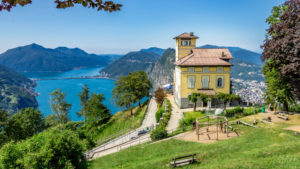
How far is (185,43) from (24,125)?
33.9 metres

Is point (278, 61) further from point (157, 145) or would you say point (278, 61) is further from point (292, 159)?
point (157, 145)

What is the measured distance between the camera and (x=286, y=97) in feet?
64.6

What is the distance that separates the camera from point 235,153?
38.3 ft

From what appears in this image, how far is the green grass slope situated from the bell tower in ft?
69.0

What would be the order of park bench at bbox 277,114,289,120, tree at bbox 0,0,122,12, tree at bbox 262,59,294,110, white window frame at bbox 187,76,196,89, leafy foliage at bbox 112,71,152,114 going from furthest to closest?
leafy foliage at bbox 112,71,152,114 → white window frame at bbox 187,76,196,89 → tree at bbox 262,59,294,110 → park bench at bbox 277,114,289,120 → tree at bbox 0,0,122,12

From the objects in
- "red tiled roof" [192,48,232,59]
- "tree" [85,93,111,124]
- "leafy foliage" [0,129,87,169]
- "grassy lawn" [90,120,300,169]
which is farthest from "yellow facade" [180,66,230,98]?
"leafy foliage" [0,129,87,169]

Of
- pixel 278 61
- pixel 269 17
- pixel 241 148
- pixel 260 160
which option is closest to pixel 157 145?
pixel 241 148

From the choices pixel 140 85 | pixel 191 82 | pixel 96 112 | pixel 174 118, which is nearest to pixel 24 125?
pixel 96 112

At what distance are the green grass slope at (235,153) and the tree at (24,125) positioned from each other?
23429 millimetres

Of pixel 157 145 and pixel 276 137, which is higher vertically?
pixel 276 137

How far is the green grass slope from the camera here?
9.56 metres

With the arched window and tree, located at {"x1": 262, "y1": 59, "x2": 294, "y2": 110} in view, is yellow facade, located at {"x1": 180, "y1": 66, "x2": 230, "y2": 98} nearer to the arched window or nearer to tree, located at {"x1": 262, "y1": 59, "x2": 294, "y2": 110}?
the arched window

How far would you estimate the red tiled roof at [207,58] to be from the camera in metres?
29.0

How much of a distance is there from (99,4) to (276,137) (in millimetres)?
16187
